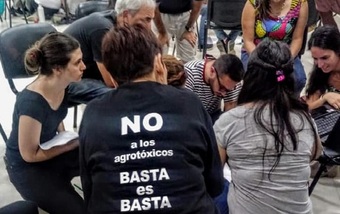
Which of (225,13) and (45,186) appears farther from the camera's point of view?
(225,13)

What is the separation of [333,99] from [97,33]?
48.8 inches

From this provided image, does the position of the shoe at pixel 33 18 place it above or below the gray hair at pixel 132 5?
below

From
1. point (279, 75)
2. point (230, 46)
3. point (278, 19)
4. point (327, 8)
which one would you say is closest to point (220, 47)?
point (230, 46)

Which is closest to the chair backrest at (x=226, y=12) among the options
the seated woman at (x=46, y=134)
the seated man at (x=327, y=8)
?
the seated man at (x=327, y=8)

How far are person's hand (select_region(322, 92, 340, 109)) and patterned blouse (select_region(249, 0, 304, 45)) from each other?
0.56m

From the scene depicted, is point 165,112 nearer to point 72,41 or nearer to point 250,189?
point 250,189

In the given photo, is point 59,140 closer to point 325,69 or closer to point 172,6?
point 325,69

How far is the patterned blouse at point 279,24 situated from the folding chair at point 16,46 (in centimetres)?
116

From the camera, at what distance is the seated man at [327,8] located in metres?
3.11

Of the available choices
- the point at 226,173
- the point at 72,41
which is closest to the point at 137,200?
the point at 226,173

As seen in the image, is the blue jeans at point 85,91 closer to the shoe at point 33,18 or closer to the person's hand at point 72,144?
the person's hand at point 72,144

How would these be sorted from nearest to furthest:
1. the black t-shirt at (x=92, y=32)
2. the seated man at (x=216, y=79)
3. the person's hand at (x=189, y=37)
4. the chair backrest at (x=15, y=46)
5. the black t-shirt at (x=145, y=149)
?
the black t-shirt at (x=145, y=149) → the seated man at (x=216, y=79) → the black t-shirt at (x=92, y=32) → the chair backrest at (x=15, y=46) → the person's hand at (x=189, y=37)

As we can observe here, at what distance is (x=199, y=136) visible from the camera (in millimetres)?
1121

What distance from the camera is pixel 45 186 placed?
187cm
